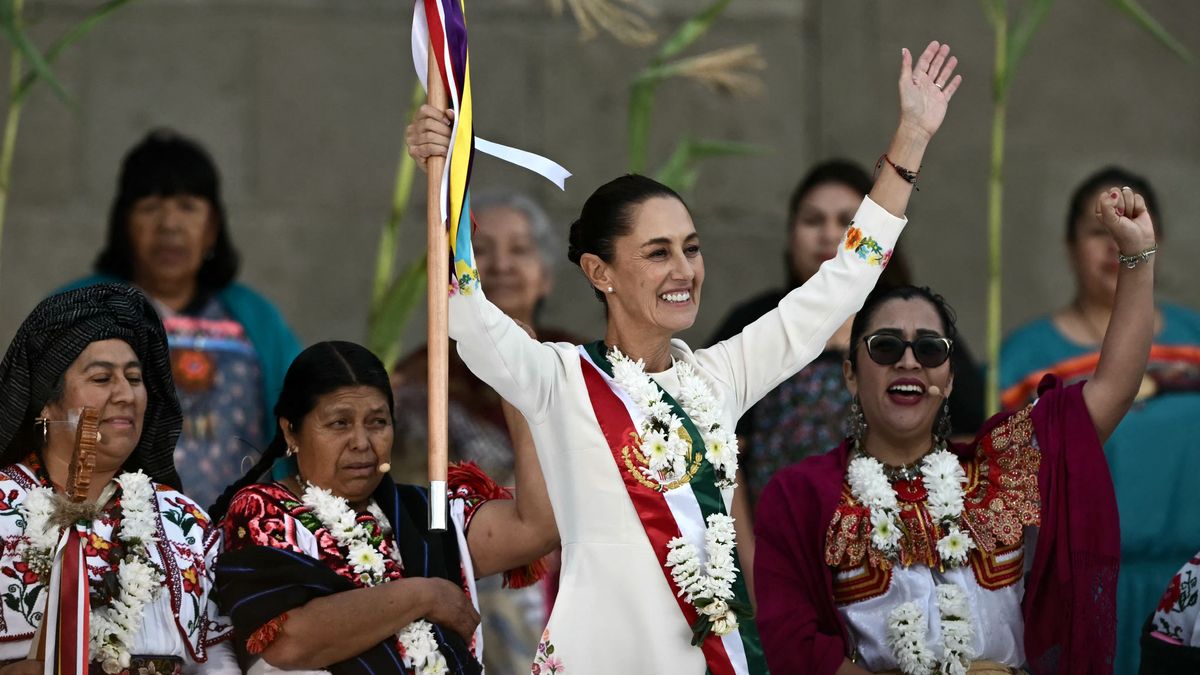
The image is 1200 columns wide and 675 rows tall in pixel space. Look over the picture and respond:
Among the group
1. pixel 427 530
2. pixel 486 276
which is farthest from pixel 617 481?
pixel 486 276

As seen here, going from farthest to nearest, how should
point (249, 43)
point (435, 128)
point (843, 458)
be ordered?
point (249, 43) → point (843, 458) → point (435, 128)

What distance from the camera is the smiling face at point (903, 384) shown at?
4.67m

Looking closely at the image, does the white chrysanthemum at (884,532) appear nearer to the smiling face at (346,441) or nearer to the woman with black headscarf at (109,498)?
the smiling face at (346,441)

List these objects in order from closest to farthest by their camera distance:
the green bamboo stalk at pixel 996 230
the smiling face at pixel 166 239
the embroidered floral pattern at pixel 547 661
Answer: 1. the embroidered floral pattern at pixel 547 661
2. the smiling face at pixel 166 239
3. the green bamboo stalk at pixel 996 230

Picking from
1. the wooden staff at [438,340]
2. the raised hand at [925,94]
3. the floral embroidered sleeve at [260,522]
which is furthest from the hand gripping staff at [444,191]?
the raised hand at [925,94]

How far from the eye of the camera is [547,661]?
159 inches

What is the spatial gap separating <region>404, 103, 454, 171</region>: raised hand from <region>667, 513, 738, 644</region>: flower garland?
3.02ft

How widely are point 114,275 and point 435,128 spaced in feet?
7.37

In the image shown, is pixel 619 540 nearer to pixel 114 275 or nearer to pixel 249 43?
pixel 114 275

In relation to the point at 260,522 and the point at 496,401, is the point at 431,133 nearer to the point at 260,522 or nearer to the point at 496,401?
the point at 260,522

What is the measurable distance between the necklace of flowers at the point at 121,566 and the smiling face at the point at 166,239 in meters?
1.64

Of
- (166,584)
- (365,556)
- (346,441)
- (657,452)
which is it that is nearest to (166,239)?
(346,441)

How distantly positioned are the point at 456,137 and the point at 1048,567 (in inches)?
66.5

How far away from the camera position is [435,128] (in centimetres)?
400
